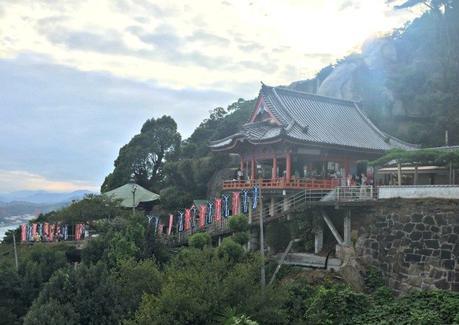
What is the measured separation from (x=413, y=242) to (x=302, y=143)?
11829 millimetres

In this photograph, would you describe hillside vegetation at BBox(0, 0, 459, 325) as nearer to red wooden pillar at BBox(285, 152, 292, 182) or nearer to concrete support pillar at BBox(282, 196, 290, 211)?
concrete support pillar at BBox(282, 196, 290, 211)

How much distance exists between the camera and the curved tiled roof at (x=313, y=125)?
35.7m

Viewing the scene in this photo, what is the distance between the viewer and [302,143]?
34.1 meters

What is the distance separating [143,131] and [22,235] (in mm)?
30309

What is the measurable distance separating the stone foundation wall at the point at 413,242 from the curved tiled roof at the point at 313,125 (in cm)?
942

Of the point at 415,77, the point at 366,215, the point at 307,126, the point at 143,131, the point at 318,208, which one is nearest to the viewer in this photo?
the point at 366,215

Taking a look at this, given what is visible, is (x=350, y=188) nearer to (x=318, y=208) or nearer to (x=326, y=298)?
(x=318, y=208)

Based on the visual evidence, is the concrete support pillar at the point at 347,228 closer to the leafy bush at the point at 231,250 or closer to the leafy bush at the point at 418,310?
the leafy bush at the point at 418,310

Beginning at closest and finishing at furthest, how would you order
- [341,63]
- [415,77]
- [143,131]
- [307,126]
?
[307,126] < [415,77] < [341,63] < [143,131]

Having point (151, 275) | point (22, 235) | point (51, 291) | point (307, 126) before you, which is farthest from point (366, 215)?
point (22, 235)

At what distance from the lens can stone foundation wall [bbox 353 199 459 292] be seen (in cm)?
2292

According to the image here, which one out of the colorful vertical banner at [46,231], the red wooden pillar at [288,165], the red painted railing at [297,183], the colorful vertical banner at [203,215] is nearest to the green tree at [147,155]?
the colorful vertical banner at [46,231]

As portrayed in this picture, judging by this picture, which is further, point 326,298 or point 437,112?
point 437,112

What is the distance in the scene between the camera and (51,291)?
78.5 ft
